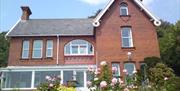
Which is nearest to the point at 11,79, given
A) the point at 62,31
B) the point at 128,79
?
the point at 62,31

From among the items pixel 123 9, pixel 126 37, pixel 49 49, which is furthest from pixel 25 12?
pixel 126 37

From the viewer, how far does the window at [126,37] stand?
3256 centimetres

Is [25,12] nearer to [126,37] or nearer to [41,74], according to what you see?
[41,74]

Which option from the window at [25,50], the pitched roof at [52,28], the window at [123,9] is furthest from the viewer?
the pitched roof at [52,28]

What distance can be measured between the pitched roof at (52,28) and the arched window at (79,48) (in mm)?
898

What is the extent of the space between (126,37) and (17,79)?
10956 mm

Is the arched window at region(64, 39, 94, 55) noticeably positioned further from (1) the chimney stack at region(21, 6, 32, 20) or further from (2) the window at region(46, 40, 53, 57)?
(1) the chimney stack at region(21, 6, 32, 20)

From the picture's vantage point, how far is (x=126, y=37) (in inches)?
1291

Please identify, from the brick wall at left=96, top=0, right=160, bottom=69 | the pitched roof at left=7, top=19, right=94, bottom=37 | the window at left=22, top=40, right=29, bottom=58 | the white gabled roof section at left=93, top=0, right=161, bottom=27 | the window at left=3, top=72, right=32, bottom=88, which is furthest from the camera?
the pitched roof at left=7, top=19, right=94, bottom=37

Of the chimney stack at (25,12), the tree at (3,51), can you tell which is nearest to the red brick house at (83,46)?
the chimney stack at (25,12)

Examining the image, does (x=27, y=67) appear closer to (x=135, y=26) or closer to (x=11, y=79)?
(x=11, y=79)

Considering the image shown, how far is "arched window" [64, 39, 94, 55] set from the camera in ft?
110

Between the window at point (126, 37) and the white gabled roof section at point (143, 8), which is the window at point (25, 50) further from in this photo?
the window at point (126, 37)

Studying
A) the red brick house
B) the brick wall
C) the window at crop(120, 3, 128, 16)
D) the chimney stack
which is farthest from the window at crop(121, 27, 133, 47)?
the chimney stack
